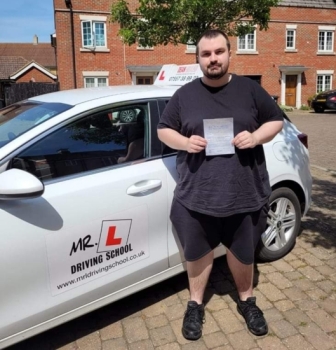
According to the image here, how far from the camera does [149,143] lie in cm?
278

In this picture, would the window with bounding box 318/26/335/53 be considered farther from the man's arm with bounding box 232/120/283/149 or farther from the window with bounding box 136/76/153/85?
the man's arm with bounding box 232/120/283/149

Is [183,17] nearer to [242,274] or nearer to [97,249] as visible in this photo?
[242,274]

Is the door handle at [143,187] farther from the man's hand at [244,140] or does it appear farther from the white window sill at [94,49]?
the white window sill at [94,49]

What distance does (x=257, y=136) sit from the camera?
231 centimetres

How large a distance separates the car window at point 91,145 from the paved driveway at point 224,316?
1.18m

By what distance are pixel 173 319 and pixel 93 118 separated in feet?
5.15

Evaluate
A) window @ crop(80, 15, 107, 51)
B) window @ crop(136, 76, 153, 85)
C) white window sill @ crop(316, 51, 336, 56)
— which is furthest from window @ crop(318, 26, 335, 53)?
window @ crop(80, 15, 107, 51)

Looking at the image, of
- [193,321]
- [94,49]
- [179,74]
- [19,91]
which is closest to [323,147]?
[179,74]

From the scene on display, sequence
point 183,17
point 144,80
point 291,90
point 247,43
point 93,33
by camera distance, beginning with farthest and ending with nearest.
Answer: point 291,90, point 247,43, point 144,80, point 93,33, point 183,17

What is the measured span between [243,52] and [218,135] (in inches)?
957

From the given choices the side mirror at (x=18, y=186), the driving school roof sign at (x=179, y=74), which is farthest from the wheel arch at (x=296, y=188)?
the side mirror at (x=18, y=186)

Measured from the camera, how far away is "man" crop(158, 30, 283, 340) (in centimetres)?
230

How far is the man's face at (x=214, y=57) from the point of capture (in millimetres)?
2283

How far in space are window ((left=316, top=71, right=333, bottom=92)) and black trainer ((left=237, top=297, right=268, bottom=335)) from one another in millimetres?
27601
